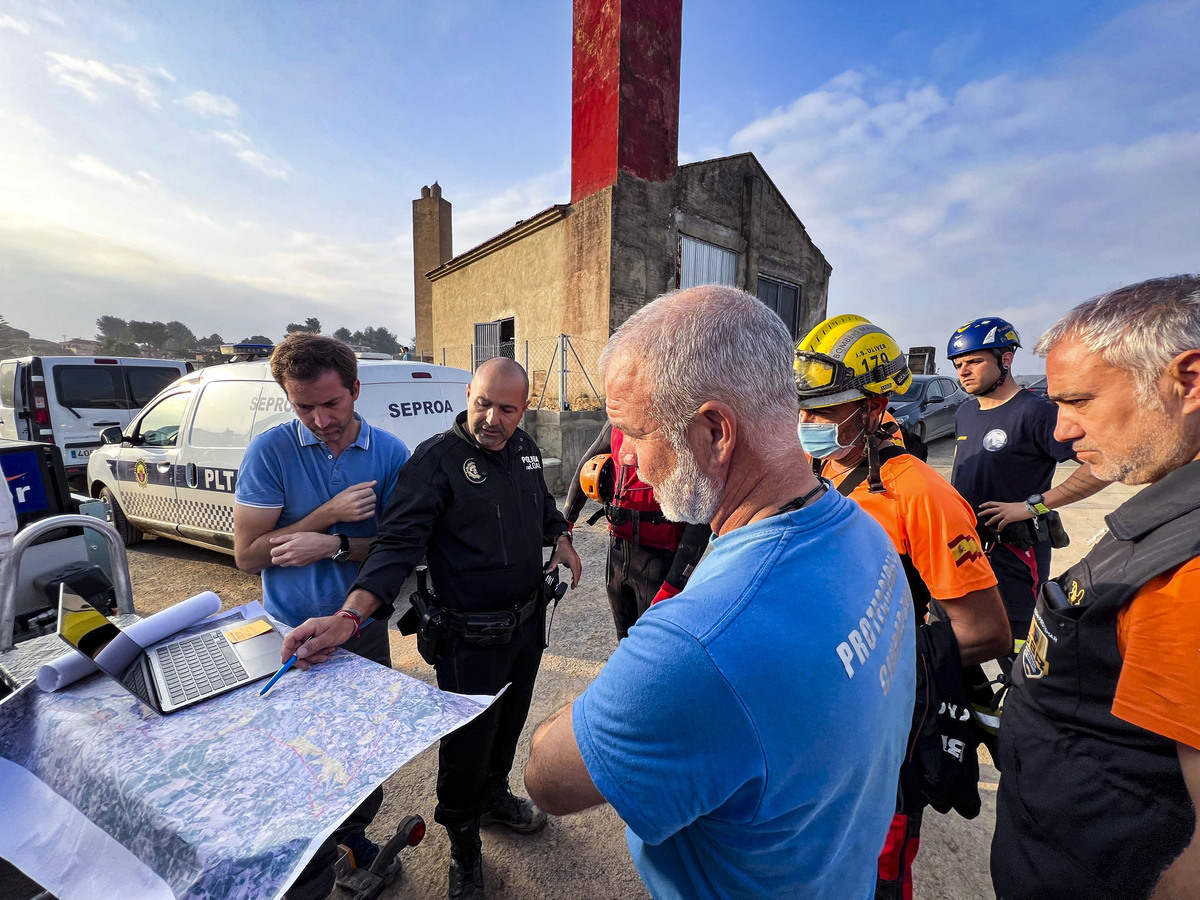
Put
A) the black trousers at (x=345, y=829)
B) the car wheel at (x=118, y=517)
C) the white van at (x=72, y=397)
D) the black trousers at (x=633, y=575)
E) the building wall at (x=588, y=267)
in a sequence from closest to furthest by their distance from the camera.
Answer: the black trousers at (x=345, y=829)
the black trousers at (x=633, y=575)
the car wheel at (x=118, y=517)
the white van at (x=72, y=397)
the building wall at (x=588, y=267)

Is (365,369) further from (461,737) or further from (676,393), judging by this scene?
(676,393)

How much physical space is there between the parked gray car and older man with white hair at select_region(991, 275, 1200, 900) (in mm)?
10052

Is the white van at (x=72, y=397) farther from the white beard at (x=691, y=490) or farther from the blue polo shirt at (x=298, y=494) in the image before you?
the white beard at (x=691, y=490)

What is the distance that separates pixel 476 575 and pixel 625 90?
388 inches

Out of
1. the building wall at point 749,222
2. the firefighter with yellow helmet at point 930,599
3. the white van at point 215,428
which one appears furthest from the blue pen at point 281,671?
the building wall at point 749,222

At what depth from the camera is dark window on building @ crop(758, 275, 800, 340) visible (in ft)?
38.2

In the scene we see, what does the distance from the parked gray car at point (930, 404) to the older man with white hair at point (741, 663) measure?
35.2ft

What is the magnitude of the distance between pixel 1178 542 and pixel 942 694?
82 centimetres

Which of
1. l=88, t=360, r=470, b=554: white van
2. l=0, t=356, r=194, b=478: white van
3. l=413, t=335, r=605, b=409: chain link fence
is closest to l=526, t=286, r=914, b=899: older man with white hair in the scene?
l=88, t=360, r=470, b=554: white van

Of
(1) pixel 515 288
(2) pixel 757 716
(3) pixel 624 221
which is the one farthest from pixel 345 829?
(1) pixel 515 288

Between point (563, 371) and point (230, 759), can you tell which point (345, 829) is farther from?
point (563, 371)

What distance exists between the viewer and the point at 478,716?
1.89m

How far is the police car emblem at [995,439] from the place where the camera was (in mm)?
2924

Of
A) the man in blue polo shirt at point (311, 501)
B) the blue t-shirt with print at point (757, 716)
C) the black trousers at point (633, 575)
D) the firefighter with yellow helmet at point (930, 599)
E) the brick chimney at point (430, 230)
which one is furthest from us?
the brick chimney at point (430, 230)
